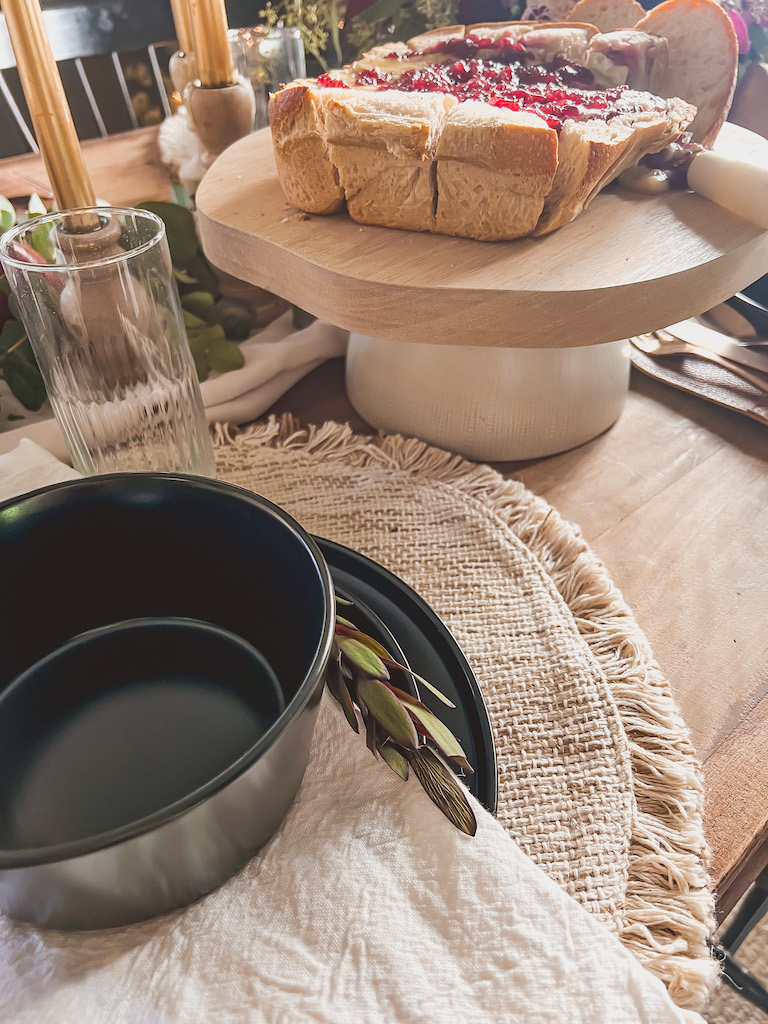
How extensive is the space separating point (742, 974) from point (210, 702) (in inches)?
18.7

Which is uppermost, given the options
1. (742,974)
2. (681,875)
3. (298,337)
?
(298,337)

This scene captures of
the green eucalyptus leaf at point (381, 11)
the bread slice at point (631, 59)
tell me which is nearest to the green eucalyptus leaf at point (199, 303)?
the bread slice at point (631, 59)

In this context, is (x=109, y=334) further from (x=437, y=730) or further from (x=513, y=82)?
(x=513, y=82)

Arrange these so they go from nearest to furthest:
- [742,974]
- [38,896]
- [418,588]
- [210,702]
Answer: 1. [38,896]
2. [210,702]
3. [418,588]
4. [742,974]

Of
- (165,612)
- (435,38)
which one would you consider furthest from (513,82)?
(165,612)

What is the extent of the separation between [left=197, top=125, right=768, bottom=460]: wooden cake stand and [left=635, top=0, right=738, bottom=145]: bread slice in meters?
0.03

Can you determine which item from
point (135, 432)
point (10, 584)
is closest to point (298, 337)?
point (135, 432)

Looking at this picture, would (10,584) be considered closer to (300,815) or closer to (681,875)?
(300,815)

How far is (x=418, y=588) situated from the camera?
0.43 m

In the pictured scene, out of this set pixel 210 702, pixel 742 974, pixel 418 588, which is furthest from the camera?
pixel 742 974

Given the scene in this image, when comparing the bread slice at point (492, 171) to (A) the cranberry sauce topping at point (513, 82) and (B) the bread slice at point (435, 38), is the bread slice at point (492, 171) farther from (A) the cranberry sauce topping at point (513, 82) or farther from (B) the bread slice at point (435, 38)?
(B) the bread slice at point (435, 38)

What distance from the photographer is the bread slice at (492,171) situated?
452mm

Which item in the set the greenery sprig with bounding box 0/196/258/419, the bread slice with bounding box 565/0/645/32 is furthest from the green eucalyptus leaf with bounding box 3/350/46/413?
the bread slice with bounding box 565/0/645/32

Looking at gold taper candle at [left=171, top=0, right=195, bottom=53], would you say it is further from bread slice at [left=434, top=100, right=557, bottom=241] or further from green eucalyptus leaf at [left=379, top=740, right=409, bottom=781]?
green eucalyptus leaf at [left=379, top=740, right=409, bottom=781]
